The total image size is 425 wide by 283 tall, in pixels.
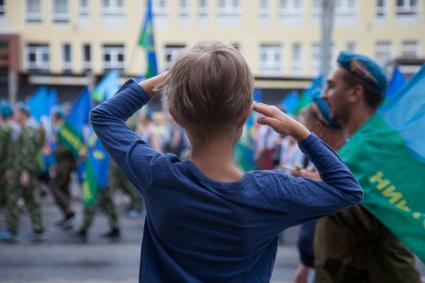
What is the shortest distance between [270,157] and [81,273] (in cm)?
519

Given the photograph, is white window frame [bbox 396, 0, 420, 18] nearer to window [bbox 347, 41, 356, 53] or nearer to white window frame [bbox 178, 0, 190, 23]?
window [bbox 347, 41, 356, 53]

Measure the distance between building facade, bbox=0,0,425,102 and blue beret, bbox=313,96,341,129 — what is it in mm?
30650

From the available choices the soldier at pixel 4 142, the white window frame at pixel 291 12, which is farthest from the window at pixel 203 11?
the soldier at pixel 4 142

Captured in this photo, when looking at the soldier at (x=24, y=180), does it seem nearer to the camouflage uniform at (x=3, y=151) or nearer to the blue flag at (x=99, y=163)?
the camouflage uniform at (x=3, y=151)

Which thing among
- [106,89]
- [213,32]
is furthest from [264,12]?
[106,89]

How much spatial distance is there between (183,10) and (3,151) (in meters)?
27.0

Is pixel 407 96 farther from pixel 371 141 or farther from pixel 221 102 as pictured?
pixel 221 102

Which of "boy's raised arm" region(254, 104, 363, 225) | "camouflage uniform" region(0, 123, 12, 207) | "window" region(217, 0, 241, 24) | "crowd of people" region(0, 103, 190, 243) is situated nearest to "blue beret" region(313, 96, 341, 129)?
"boy's raised arm" region(254, 104, 363, 225)

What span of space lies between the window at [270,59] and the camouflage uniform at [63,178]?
1031 inches

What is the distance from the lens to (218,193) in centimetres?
158

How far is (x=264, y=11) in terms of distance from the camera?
115 feet

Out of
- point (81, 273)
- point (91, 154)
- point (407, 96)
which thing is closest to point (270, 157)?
point (91, 154)

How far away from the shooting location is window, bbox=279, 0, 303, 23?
34.9m

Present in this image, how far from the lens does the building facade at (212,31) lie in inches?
1348
